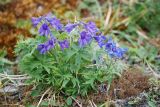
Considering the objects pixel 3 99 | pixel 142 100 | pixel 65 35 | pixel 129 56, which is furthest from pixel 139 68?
pixel 3 99

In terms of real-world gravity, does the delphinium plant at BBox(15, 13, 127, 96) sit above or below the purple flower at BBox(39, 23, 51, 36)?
below

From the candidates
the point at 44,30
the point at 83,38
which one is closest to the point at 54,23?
the point at 44,30

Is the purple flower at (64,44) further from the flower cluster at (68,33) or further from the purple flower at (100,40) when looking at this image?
the purple flower at (100,40)

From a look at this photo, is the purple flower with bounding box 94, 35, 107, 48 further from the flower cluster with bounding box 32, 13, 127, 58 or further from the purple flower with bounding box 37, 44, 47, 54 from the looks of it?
the purple flower with bounding box 37, 44, 47, 54

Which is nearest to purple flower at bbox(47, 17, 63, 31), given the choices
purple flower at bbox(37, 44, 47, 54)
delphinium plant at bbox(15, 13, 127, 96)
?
delphinium plant at bbox(15, 13, 127, 96)

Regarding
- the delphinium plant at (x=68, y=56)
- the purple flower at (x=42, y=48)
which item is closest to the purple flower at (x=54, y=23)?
the delphinium plant at (x=68, y=56)

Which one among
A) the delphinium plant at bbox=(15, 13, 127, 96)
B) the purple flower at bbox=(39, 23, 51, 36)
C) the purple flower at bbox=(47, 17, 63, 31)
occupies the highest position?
the purple flower at bbox=(47, 17, 63, 31)

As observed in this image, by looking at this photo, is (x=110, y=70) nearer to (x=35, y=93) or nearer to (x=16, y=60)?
(x=35, y=93)

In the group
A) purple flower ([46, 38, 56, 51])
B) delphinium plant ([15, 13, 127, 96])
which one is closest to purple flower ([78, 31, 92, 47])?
delphinium plant ([15, 13, 127, 96])
